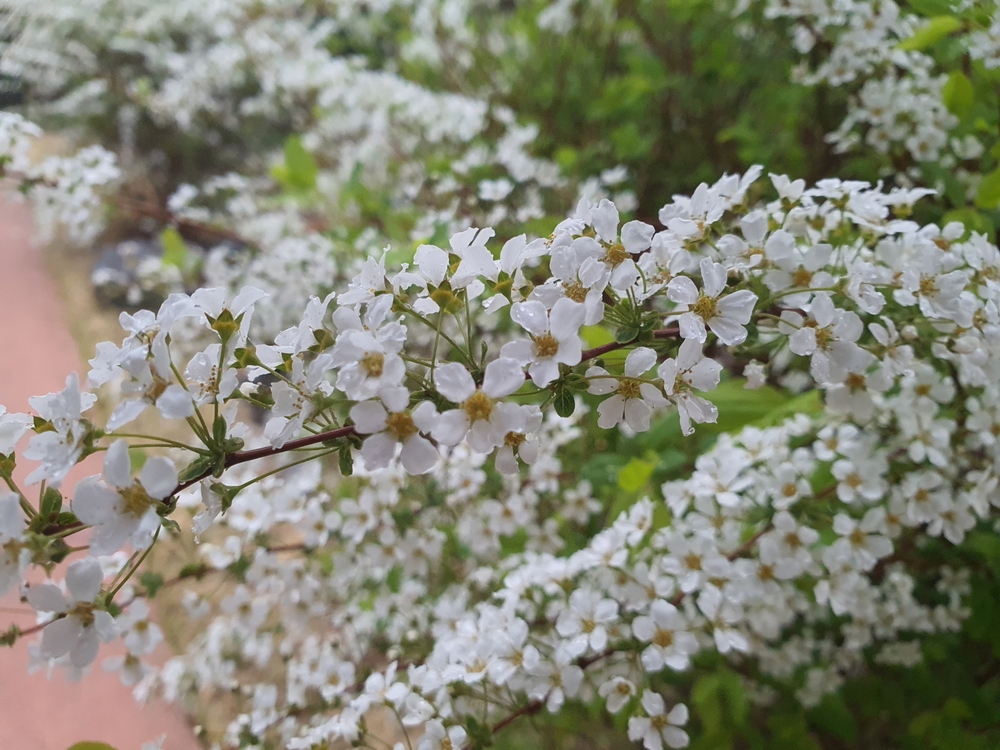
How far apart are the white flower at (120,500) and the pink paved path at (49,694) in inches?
10.7

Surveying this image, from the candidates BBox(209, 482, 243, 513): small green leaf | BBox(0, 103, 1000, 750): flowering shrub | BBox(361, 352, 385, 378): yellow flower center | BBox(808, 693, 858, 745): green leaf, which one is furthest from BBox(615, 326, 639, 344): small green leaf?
BBox(808, 693, 858, 745): green leaf

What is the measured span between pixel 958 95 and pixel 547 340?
38.3 inches

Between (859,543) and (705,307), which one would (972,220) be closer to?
(859,543)

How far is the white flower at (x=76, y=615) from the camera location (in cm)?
51

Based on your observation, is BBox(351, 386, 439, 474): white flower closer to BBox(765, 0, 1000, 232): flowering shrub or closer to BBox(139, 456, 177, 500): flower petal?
BBox(139, 456, 177, 500): flower petal

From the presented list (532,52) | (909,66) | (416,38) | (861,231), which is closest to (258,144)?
(416,38)

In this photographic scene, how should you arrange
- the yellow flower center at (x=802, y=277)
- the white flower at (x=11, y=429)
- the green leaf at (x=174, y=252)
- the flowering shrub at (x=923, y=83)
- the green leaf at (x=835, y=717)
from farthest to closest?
the green leaf at (x=174, y=252), the green leaf at (x=835, y=717), the flowering shrub at (x=923, y=83), the yellow flower center at (x=802, y=277), the white flower at (x=11, y=429)

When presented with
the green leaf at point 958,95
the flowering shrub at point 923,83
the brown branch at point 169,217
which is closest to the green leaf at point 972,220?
the flowering shrub at point 923,83

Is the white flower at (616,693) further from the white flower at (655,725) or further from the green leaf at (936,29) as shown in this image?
the green leaf at (936,29)

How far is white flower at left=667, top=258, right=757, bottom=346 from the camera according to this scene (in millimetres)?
599

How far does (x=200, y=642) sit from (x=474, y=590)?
24.2 inches

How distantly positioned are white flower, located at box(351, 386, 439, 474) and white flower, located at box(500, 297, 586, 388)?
3.6 inches

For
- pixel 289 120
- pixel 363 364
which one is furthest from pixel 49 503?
pixel 289 120

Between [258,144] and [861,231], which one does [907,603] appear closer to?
[861,231]
